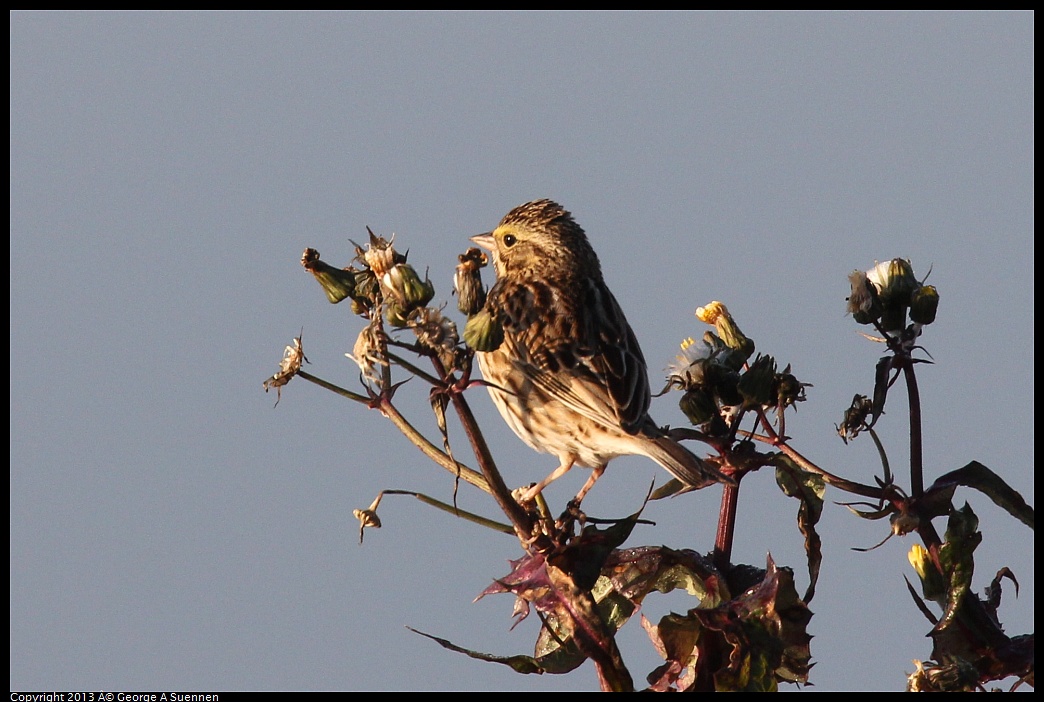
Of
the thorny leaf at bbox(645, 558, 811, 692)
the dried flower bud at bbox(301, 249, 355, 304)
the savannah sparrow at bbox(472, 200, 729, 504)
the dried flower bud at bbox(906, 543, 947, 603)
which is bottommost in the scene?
the thorny leaf at bbox(645, 558, 811, 692)

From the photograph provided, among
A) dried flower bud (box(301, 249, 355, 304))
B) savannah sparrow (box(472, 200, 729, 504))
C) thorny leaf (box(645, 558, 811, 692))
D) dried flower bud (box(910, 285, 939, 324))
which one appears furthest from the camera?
savannah sparrow (box(472, 200, 729, 504))

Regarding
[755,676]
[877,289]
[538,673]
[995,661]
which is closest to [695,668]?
[755,676]

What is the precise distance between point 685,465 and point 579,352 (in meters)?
1.27

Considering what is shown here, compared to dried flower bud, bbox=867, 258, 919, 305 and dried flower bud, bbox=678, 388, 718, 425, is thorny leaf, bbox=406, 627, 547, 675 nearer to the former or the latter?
dried flower bud, bbox=678, 388, 718, 425

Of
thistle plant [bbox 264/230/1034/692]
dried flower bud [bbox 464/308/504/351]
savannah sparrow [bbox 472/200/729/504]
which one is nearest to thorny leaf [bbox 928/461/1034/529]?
thistle plant [bbox 264/230/1034/692]

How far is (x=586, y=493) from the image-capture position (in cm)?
492

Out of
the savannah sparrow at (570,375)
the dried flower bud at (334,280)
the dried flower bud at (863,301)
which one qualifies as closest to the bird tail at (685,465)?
the savannah sparrow at (570,375)

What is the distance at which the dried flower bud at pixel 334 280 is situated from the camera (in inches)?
127

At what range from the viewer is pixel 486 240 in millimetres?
6191

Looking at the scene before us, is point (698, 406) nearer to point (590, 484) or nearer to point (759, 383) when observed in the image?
point (759, 383)

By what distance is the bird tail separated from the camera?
3.50m

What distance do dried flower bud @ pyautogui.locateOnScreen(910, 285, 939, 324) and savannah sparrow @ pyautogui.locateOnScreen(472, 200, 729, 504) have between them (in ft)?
2.99

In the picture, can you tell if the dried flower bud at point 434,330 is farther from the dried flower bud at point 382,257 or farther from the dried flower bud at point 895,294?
the dried flower bud at point 895,294

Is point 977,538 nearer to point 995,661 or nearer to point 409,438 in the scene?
point 995,661
